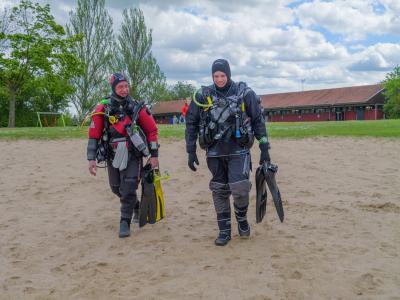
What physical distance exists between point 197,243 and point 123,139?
153 cm

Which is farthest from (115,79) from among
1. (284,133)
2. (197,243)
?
(284,133)

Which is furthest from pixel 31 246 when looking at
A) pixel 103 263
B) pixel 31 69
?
pixel 31 69

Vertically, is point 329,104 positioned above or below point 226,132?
above

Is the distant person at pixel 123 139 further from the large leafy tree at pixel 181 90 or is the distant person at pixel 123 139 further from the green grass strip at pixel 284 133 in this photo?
the large leafy tree at pixel 181 90

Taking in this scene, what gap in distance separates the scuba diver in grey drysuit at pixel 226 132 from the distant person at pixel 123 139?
2.29 feet

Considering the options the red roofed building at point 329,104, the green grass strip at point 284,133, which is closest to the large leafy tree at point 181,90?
the red roofed building at point 329,104

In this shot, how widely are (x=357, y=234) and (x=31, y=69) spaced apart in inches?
1558

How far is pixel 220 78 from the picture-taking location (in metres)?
5.11

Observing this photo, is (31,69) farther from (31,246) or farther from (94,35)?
(31,246)

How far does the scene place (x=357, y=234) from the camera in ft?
17.9

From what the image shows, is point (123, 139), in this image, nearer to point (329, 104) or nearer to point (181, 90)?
point (329, 104)

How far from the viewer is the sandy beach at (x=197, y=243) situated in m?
3.99

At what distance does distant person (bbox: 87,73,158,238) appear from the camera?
5.53m

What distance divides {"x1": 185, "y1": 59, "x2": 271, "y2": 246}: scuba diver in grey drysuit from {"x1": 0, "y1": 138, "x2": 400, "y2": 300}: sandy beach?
0.58 m
